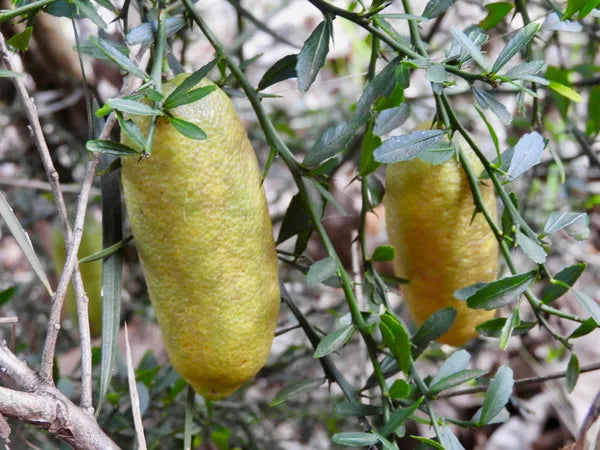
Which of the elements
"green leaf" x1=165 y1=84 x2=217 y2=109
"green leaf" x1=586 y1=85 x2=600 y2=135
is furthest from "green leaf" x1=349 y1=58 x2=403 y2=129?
"green leaf" x1=586 y1=85 x2=600 y2=135

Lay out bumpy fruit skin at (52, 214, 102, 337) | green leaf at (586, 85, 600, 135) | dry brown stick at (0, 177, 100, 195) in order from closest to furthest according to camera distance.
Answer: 1. green leaf at (586, 85, 600, 135)
2. dry brown stick at (0, 177, 100, 195)
3. bumpy fruit skin at (52, 214, 102, 337)

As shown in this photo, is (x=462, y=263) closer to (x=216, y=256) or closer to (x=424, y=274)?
(x=424, y=274)

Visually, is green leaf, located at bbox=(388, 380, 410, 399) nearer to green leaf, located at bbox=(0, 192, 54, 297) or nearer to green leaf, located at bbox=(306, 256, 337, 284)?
green leaf, located at bbox=(306, 256, 337, 284)

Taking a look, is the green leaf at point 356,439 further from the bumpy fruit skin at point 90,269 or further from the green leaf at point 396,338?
the bumpy fruit skin at point 90,269

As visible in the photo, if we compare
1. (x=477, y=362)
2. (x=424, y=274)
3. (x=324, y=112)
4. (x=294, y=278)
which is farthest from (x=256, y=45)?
(x=424, y=274)

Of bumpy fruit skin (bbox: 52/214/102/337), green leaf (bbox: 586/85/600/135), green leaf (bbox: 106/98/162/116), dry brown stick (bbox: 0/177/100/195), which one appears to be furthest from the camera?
bumpy fruit skin (bbox: 52/214/102/337)

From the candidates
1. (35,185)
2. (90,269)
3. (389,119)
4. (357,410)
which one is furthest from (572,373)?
(90,269)
